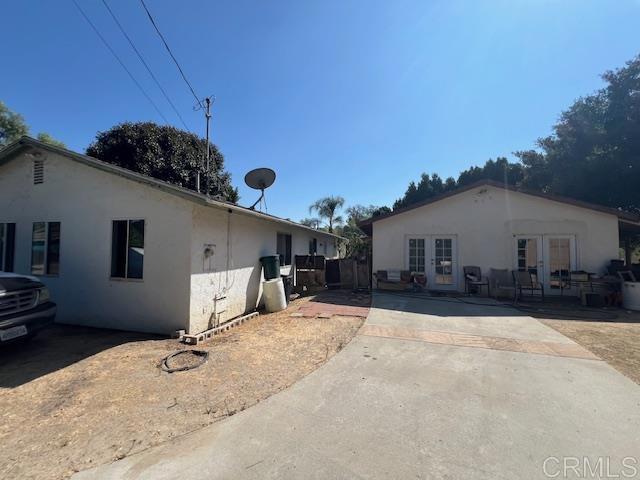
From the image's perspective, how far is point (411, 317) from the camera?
24.6 ft

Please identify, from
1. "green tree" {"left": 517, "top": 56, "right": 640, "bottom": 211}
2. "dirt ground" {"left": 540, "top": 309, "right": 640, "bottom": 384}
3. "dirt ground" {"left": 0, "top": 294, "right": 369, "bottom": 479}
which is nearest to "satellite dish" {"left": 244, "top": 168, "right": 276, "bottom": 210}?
"dirt ground" {"left": 0, "top": 294, "right": 369, "bottom": 479}

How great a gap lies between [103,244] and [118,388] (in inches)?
150

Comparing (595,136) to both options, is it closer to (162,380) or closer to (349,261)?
(349,261)

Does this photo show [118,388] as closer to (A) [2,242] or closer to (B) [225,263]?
(B) [225,263]

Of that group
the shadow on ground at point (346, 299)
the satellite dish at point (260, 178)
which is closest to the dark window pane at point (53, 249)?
the satellite dish at point (260, 178)

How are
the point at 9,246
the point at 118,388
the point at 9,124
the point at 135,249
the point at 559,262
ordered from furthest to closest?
1. the point at 9,124
2. the point at 559,262
3. the point at 9,246
4. the point at 135,249
5. the point at 118,388

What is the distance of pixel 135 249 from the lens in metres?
6.34

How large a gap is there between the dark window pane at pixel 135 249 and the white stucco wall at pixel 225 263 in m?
1.21

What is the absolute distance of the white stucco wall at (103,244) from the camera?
19.8 ft

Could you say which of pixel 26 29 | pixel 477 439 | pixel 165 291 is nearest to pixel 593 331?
pixel 477 439

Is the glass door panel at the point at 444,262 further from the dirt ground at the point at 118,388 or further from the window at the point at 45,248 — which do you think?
the window at the point at 45,248

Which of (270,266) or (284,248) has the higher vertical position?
(284,248)

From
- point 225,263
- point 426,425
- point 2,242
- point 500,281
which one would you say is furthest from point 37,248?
point 500,281

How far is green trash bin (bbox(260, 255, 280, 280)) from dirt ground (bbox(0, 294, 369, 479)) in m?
2.83
